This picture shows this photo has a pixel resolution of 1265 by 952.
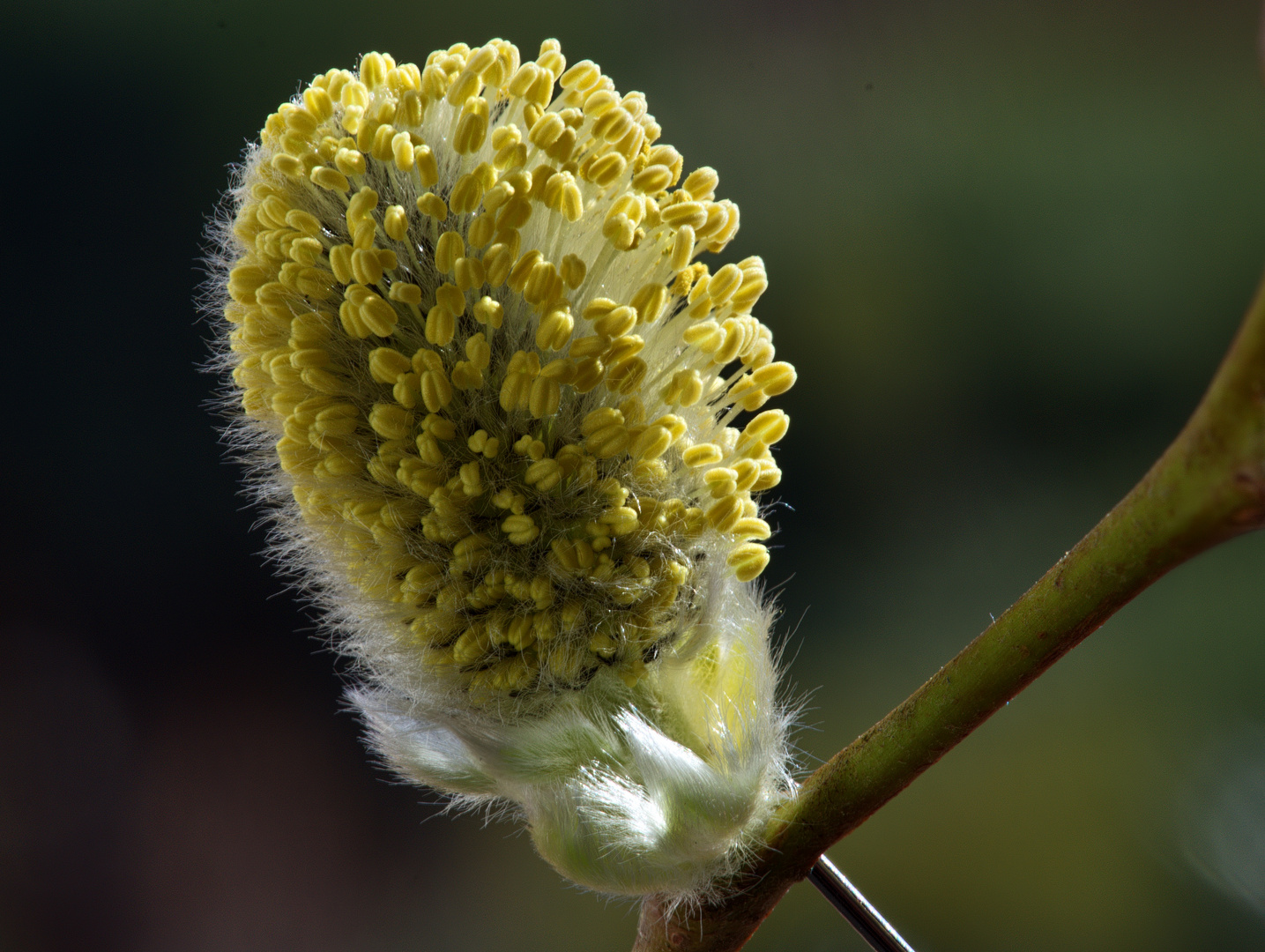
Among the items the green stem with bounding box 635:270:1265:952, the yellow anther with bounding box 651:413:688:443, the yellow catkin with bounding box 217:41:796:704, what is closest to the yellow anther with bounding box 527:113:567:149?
the yellow catkin with bounding box 217:41:796:704

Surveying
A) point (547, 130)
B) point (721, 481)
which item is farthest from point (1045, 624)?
point (547, 130)

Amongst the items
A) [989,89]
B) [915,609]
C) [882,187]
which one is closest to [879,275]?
[882,187]

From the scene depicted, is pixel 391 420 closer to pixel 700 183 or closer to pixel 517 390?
pixel 517 390

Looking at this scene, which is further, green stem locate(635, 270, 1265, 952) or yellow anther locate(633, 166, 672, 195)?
yellow anther locate(633, 166, 672, 195)

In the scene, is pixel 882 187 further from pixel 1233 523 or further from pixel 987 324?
pixel 1233 523

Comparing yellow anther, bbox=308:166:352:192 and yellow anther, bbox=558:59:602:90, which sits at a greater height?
yellow anther, bbox=308:166:352:192

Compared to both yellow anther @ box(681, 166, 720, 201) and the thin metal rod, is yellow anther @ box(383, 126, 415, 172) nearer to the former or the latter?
yellow anther @ box(681, 166, 720, 201)

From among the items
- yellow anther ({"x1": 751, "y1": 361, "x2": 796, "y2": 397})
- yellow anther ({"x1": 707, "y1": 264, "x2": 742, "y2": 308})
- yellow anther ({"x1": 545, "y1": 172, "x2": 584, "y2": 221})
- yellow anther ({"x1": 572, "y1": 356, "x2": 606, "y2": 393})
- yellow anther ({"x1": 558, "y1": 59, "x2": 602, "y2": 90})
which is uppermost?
yellow anther ({"x1": 558, "y1": 59, "x2": 602, "y2": 90})
